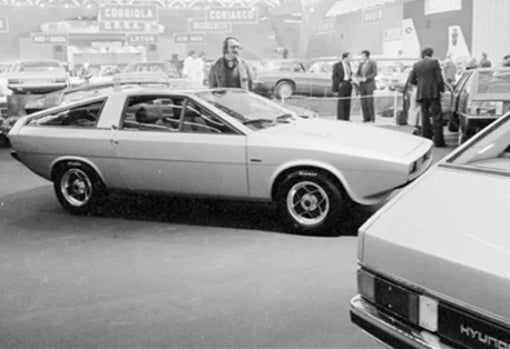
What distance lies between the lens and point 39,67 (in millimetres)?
18047

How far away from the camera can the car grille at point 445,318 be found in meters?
1.70

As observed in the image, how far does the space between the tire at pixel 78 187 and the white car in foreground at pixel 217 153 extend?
0.03 feet

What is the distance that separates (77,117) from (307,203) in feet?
8.72

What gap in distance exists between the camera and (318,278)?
4238mm

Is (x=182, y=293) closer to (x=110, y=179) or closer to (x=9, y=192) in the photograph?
(x=110, y=179)

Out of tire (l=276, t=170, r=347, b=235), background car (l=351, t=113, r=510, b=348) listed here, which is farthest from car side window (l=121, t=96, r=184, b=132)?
background car (l=351, t=113, r=510, b=348)

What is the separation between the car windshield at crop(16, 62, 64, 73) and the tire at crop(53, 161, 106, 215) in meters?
12.5

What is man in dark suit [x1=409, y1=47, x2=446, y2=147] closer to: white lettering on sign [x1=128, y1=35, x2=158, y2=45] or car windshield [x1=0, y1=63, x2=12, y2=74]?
car windshield [x1=0, y1=63, x2=12, y2=74]

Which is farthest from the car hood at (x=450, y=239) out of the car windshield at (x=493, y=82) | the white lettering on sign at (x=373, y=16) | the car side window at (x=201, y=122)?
the white lettering on sign at (x=373, y=16)

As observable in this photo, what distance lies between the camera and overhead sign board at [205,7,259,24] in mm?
27500


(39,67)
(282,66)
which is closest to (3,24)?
(39,67)

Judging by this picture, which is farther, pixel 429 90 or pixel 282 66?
pixel 282 66

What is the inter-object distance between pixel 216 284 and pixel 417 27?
24518 millimetres

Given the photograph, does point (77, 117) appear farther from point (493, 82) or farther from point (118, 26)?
point (118, 26)
